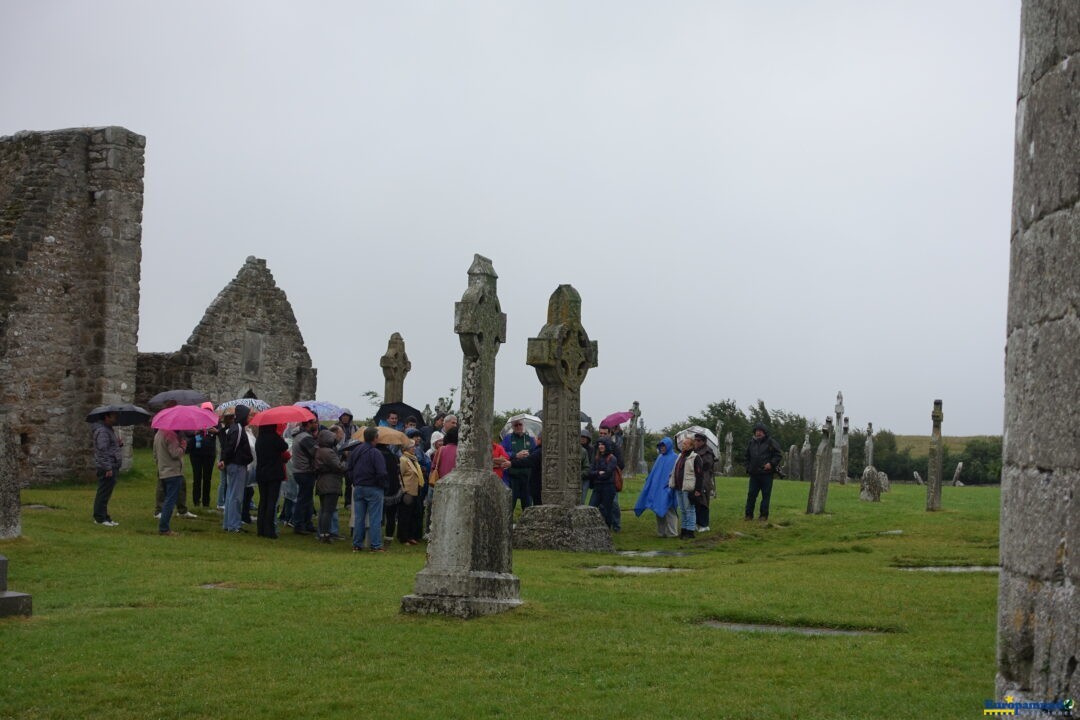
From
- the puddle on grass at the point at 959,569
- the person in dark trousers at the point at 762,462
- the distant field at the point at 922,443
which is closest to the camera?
the puddle on grass at the point at 959,569

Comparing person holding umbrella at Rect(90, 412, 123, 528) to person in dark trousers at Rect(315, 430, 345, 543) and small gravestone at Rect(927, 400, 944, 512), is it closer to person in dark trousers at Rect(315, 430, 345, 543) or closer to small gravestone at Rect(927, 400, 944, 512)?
person in dark trousers at Rect(315, 430, 345, 543)

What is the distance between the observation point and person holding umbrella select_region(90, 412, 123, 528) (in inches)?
727

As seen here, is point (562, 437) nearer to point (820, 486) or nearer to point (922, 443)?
point (820, 486)

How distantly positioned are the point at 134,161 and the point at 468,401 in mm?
17933

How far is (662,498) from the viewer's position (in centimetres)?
2202

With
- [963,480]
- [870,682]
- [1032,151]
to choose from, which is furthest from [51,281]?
[963,480]

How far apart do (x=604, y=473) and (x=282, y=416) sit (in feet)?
19.0

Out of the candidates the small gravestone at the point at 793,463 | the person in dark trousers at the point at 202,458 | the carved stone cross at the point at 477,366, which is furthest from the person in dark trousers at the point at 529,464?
the small gravestone at the point at 793,463

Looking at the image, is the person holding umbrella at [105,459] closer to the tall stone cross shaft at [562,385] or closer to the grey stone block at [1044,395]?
the tall stone cross shaft at [562,385]

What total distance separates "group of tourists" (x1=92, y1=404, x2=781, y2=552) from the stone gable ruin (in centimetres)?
911

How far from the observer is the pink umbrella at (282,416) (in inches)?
755

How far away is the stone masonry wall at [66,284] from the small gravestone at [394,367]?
542 cm

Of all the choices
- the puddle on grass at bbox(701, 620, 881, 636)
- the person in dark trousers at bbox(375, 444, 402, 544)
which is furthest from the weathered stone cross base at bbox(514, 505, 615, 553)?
the puddle on grass at bbox(701, 620, 881, 636)

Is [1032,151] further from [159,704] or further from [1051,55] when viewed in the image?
[159,704]
